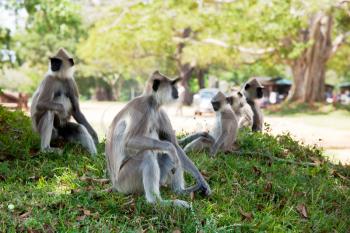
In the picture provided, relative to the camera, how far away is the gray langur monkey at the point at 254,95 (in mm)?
9914

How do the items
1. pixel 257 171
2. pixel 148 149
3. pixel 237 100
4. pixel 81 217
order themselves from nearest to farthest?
1. pixel 81 217
2. pixel 148 149
3. pixel 257 171
4. pixel 237 100

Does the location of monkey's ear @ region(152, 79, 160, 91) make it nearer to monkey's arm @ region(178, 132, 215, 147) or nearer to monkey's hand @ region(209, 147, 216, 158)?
monkey's hand @ region(209, 147, 216, 158)

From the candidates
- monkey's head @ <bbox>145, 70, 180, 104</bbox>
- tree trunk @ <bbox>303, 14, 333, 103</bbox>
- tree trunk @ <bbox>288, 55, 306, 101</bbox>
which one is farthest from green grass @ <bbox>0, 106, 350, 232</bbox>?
tree trunk @ <bbox>288, 55, 306, 101</bbox>

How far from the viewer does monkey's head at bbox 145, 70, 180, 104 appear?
4.98 m

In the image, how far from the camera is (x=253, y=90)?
32.7ft

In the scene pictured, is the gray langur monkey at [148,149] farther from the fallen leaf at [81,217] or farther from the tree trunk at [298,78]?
the tree trunk at [298,78]

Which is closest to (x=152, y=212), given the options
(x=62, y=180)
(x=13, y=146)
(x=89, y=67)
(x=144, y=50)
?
(x=62, y=180)

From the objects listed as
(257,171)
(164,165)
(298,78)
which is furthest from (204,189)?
(298,78)

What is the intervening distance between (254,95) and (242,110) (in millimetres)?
622

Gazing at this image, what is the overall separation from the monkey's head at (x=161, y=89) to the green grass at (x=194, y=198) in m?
0.96

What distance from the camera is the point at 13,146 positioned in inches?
287

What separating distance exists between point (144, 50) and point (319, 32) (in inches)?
563

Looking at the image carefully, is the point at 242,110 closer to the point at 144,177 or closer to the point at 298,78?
the point at 144,177

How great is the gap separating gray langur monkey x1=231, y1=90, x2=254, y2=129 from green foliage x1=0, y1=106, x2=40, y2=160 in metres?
3.56
